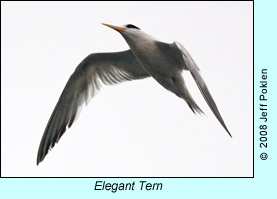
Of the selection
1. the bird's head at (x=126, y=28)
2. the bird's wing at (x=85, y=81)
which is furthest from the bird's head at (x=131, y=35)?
the bird's wing at (x=85, y=81)

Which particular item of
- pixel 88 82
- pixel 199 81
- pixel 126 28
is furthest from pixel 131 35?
pixel 88 82

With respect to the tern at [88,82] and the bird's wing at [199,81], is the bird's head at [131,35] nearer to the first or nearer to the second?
the tern at [88,82]

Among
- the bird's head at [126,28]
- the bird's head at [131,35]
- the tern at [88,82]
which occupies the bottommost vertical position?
the tern at [88,82]

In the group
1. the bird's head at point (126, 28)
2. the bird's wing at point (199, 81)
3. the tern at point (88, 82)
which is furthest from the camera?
the tern at point (88, 82)

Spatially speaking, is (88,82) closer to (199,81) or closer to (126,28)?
(126,28)

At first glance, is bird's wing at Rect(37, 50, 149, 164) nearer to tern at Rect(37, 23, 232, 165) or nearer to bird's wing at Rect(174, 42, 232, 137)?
→ tern at Rect(37, 23, 232, 165)

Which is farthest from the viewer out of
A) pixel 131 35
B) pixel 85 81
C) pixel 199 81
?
pixel 85 81

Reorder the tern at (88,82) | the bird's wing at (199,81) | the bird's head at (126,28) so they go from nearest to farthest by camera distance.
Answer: the bird's wing at (199,81) < the bird's head at (126,28) < the tern at (88,82)

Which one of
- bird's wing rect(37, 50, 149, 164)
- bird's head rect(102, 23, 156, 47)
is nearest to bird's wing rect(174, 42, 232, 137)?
bird's head rect(102, 23, 156, 47)
